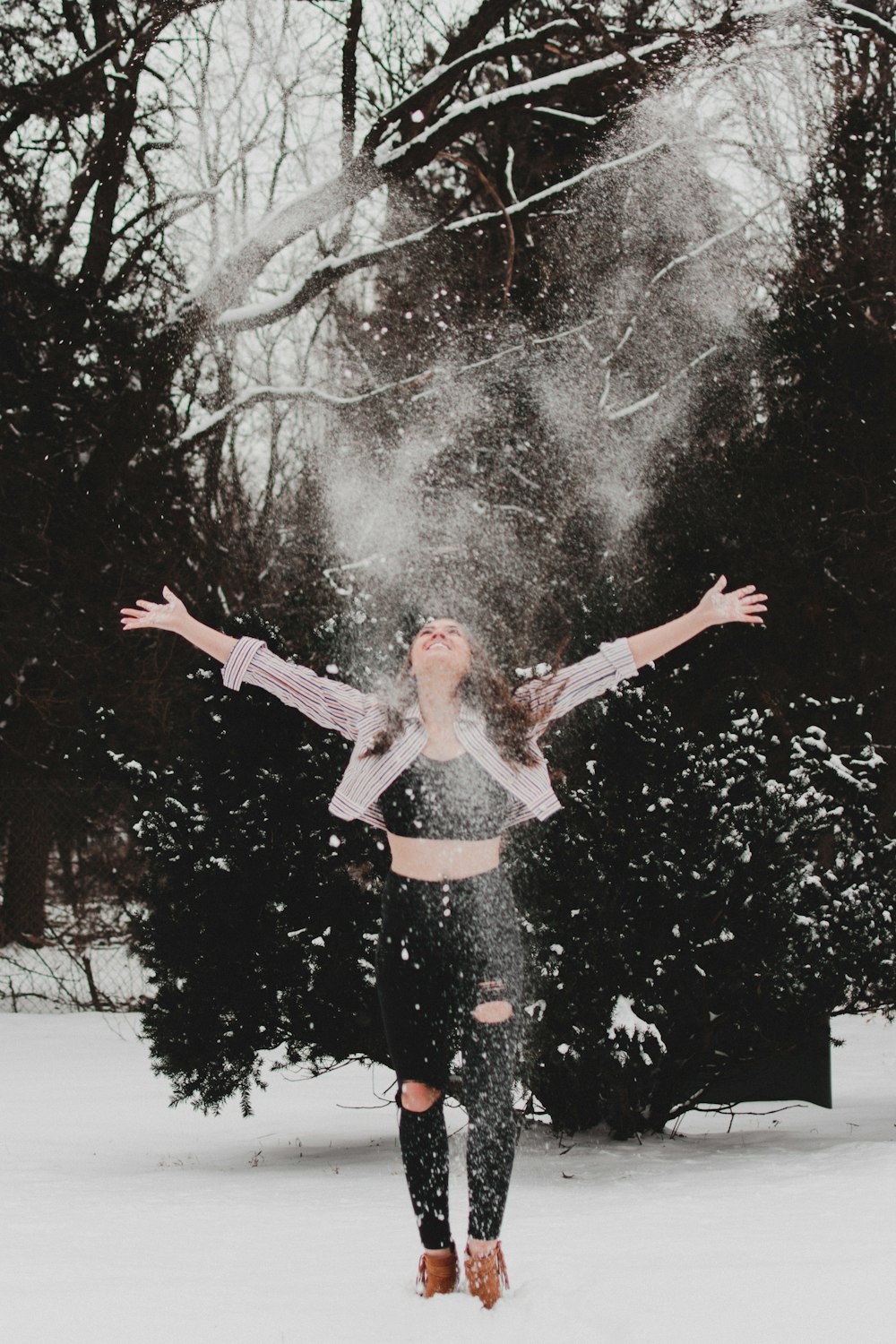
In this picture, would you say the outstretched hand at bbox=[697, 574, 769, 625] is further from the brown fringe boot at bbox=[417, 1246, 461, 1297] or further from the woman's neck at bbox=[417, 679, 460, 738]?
the brown fringe boot at bbox=[417, 1246, 461, 1297]

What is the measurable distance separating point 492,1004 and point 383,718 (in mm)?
831

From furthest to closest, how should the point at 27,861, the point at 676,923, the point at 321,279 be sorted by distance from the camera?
the point at 321,279, the point at 27,861, the point at 676,923

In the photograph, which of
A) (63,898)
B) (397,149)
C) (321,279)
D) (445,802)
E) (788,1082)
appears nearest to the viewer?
(445,802)

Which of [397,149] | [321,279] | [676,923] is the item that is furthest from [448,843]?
[397,149]

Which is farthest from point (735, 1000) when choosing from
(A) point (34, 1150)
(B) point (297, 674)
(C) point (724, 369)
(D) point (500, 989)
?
(C) point (724, 369)

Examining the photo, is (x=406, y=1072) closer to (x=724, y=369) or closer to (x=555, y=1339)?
(x=555, y=1339)

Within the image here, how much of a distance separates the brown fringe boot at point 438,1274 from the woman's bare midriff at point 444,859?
974mm

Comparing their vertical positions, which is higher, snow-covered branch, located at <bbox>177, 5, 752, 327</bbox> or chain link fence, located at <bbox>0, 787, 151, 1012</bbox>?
snow-covered branch, located at <bbox>177, 5, 752, 327</bbox>

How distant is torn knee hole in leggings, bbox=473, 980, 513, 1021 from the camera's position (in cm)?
352

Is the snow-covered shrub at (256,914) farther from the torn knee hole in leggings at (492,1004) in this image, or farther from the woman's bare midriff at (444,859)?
the torn knee hole in leggings at (492,1004)

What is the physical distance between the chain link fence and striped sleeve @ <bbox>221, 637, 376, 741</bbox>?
8.00m

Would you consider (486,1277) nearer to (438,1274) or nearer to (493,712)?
(438,1274)

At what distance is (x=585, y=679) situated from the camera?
3.87m

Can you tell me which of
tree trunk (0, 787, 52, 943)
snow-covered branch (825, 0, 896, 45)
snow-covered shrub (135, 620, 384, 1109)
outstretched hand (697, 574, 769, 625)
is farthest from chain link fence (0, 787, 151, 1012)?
snow-covered branch (825, 0, 896, 45)
